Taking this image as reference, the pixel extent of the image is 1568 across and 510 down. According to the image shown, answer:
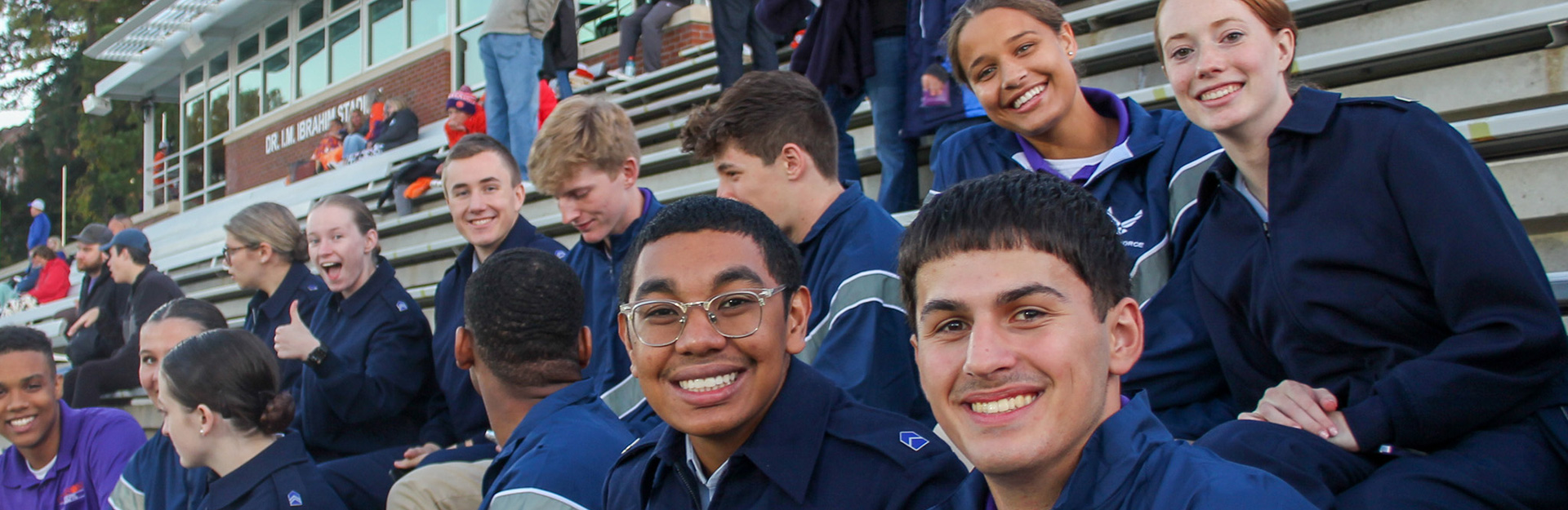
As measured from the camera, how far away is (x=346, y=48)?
18016mm

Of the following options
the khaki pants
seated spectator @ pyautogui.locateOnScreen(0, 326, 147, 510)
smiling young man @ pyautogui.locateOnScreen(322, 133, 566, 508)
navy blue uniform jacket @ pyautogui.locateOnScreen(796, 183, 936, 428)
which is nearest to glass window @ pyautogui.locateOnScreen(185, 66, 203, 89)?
seated spectator @ pyautogui.locateOnScreen(0, 326, 147, 510)

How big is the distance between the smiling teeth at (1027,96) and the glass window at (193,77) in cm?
2323

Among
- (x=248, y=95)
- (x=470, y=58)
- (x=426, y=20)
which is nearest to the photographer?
(x=470, y=58)

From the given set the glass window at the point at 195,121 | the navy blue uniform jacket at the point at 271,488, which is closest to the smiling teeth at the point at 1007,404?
the navy blue uniform jacket at the point at 271,488

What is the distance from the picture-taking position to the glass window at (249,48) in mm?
20266

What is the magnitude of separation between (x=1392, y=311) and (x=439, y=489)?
2187 mm

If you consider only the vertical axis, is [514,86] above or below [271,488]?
above

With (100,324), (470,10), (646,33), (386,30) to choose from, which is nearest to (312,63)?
(386,30)

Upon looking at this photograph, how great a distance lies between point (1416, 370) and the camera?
1798mm

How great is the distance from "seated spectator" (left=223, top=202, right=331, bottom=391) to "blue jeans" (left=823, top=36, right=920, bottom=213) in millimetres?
2341

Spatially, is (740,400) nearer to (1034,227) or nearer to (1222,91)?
(1034,227)

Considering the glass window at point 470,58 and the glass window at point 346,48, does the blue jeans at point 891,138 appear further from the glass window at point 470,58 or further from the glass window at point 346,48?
the glass window at point 346,48

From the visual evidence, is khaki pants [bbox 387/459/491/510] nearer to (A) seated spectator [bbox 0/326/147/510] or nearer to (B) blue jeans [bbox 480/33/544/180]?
(A) seated spectator [bbox 0/326/147/510]

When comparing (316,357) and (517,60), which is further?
(517,60)
